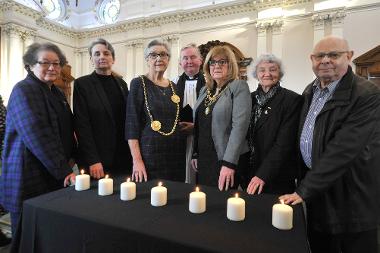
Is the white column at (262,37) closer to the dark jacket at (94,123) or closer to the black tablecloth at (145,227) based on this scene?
the dark jacket at (94,123)

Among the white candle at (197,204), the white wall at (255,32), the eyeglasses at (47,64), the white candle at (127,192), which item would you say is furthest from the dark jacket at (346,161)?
the white wall at (255,32)

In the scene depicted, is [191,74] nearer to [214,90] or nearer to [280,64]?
[214,90]

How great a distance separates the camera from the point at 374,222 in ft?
5.27

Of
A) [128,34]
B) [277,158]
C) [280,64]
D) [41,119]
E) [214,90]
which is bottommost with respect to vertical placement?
[277,158]

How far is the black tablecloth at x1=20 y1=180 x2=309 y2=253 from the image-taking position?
97cm

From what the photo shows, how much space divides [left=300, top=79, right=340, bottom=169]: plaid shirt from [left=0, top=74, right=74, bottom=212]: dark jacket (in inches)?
66.9

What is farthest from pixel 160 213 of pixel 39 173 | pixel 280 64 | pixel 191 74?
pixel 191 74

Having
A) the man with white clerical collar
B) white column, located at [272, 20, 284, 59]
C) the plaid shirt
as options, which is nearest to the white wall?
white column, located at [272, 20, 284, 59]

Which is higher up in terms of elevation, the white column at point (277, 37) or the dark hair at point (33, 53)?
the white column at point (277, 37)

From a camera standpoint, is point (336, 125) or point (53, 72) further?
point (53, 72)

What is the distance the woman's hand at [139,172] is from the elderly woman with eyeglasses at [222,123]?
465 mm

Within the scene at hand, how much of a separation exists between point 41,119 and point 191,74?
5.65ft

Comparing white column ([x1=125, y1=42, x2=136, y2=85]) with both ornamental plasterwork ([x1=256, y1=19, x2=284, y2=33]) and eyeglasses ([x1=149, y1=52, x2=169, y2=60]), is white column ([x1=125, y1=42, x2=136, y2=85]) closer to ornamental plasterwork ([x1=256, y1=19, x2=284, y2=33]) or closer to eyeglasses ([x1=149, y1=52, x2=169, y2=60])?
ornamental plasterwork ([x1=256, y1=19, x2=284, y2=33])

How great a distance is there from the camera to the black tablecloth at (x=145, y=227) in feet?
3.17
